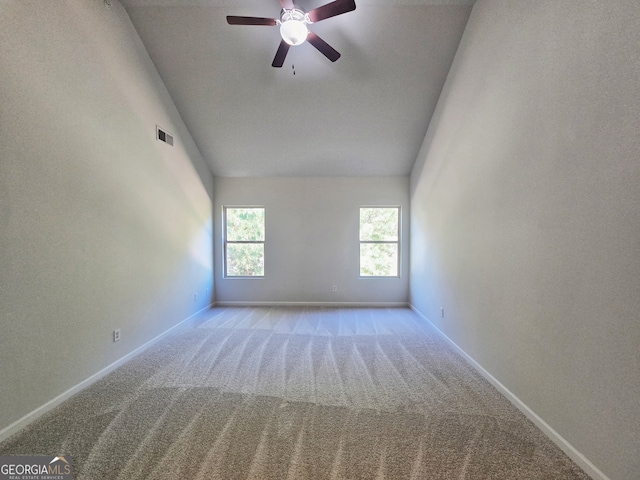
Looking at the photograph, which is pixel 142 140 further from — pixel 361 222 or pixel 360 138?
pixel 361 222

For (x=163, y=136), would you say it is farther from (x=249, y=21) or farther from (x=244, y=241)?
(x=244, y=241)

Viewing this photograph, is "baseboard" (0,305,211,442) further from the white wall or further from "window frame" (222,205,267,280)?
the white wall

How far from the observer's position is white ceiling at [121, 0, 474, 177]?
3031 mm

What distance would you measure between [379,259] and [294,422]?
12.8 ft

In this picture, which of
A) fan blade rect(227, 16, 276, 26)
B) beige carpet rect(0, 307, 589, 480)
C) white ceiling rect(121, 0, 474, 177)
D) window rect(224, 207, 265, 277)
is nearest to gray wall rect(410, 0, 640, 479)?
beige carpet rect(0, 307, 589, 480)

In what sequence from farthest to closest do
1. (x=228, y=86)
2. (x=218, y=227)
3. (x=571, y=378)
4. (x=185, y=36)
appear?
(x=218, y=227), (x=228, y=86), (x=185, y=36), (x=571, y=378)

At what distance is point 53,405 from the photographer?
2.15 meters

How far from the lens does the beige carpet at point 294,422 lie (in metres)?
1.61

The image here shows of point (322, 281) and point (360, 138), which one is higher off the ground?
point (360, 138)

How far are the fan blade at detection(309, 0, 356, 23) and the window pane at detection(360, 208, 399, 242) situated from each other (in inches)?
136

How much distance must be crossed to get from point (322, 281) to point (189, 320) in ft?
7.70

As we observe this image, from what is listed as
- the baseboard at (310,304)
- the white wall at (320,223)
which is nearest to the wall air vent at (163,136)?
the white wall at (320,223)

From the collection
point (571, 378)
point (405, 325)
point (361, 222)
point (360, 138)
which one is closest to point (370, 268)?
point (361, 222)

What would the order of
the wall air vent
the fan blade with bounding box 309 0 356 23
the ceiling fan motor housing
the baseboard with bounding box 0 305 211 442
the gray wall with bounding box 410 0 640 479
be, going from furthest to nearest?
the wall air vent, the ceiling fan motor housing, the fan blade with bounding box 309 0 356 23, the baseboard with bounding box 0 305 211 442, the gray wall with bounding box 410 0 640 479
